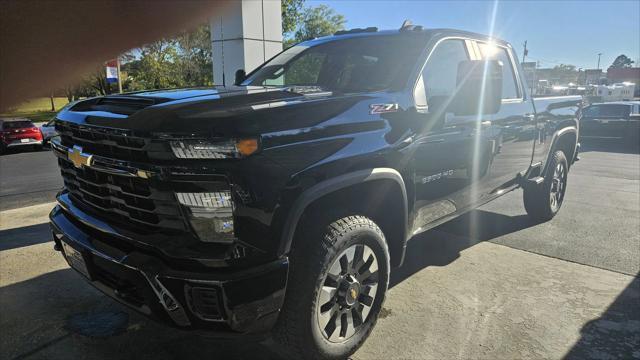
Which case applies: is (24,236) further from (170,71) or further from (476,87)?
(170,71)

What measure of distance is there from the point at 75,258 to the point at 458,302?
2679mm

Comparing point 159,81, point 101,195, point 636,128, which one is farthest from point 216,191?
point 159,81

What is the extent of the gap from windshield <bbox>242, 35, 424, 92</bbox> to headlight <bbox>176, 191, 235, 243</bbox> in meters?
1.47

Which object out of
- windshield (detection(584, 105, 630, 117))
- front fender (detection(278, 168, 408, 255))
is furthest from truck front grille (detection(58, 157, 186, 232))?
windshield (detection(584, 105, 630, 117))

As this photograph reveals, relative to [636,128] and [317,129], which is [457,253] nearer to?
[317,129]

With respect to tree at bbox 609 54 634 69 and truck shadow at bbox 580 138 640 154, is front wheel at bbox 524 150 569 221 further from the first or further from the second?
tree at bbox 609 54 634 69

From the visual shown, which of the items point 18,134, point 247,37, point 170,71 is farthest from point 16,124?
point 170,71

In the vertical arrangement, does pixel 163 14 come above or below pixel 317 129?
above

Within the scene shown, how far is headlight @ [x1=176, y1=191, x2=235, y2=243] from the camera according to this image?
204cm

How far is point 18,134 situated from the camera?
15.5 meters

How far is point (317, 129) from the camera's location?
7.78 ft

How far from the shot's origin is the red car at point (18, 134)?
1524 cm

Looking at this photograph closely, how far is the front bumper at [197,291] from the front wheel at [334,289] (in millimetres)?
177

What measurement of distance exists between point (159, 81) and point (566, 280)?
95.3 ft
